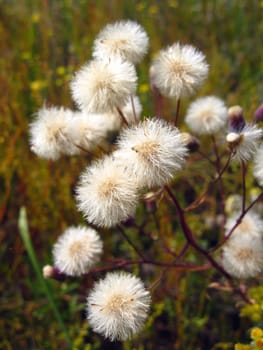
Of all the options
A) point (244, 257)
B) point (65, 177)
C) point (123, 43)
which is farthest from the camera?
point (65, 177)

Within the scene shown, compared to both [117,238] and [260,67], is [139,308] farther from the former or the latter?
[260,67]

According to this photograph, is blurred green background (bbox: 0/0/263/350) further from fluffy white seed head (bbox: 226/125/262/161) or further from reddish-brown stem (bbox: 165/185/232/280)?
fluffy white seed head (bbox: 226/125/262/161)

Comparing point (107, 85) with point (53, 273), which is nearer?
point (107, 85)

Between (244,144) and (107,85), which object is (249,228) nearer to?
(244,144)

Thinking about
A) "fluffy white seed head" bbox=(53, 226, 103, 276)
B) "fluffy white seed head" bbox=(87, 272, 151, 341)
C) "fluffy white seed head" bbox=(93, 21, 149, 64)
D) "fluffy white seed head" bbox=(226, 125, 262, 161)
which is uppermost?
"fluffy white seed head" bbox=(93, 21, 149, 64)

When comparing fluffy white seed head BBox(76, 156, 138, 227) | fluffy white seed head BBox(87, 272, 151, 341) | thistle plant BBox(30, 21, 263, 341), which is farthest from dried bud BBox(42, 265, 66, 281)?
fluffy white seed head BBox(76, 156, 138, 227)

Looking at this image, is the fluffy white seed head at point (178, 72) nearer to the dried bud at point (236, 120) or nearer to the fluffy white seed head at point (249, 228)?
the dried bud at point (236, 120)

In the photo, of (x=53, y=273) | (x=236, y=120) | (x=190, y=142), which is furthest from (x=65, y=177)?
(x=236, y=120)
